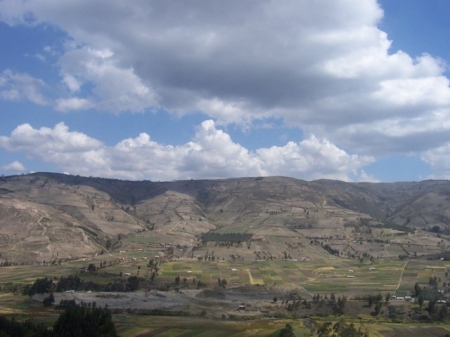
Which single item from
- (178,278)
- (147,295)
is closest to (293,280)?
(178,278)

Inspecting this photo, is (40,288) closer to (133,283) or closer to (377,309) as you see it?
(133,283)

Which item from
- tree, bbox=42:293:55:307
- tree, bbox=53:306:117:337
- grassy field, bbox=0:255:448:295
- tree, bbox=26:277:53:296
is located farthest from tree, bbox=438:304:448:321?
tree, bbox=26:277:53:296

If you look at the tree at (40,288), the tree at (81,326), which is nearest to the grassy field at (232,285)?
the tree at (40,288)

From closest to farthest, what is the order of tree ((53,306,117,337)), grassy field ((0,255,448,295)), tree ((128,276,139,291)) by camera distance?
tree ((53,306,117,337))
tree ((128,276,139,291))
grassy field ((0,255,448,295))

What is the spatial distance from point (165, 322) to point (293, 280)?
91.4 meters

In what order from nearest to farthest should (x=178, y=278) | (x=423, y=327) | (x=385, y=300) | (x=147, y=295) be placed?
(x=423, y=327) < (x=385, y=300) < (x=147, y=295) < (x=178, y=278)

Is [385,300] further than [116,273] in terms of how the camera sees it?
No

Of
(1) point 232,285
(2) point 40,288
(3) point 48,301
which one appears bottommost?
(1) point 232,285

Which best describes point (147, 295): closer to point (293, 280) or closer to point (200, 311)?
point (200, 311)

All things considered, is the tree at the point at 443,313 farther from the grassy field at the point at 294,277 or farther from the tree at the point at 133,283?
the tree at the point at 133,283

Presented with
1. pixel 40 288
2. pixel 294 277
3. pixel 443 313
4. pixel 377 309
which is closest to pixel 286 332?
pixel 377 309

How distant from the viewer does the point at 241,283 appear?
17488 cm

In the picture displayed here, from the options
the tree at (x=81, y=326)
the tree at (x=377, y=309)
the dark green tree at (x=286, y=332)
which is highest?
the tree at (x=81, y=326)

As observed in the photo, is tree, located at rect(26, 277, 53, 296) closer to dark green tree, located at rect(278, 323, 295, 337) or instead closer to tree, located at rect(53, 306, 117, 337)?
tree, located at rect(53, 306, 117, 337)
